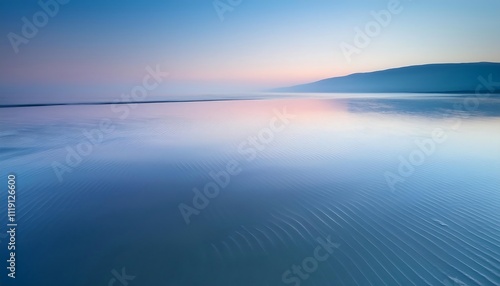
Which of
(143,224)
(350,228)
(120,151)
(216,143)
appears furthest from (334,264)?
(120,151)

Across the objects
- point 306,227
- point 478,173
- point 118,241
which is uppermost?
point 478,173

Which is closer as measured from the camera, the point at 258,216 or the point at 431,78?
the point at 258,216

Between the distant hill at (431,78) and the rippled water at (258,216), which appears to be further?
the distant hill at (431,78)

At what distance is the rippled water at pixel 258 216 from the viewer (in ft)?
11.2

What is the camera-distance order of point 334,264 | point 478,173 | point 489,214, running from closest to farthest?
point 334,264
point 489,214
point 478,173

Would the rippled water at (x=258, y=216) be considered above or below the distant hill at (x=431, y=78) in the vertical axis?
below

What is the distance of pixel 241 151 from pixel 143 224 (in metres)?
5.60

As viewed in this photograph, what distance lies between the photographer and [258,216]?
4.80 meters

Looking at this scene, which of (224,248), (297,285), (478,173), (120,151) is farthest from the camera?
(120,151)

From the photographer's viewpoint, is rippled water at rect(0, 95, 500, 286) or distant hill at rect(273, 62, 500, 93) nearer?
rippled water at rect(0, 95, 500, 286)

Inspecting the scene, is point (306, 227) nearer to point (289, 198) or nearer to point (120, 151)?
point (289, 198)

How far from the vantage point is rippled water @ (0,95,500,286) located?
342cm

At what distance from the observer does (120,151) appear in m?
9.71

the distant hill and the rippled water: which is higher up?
the distant hill
